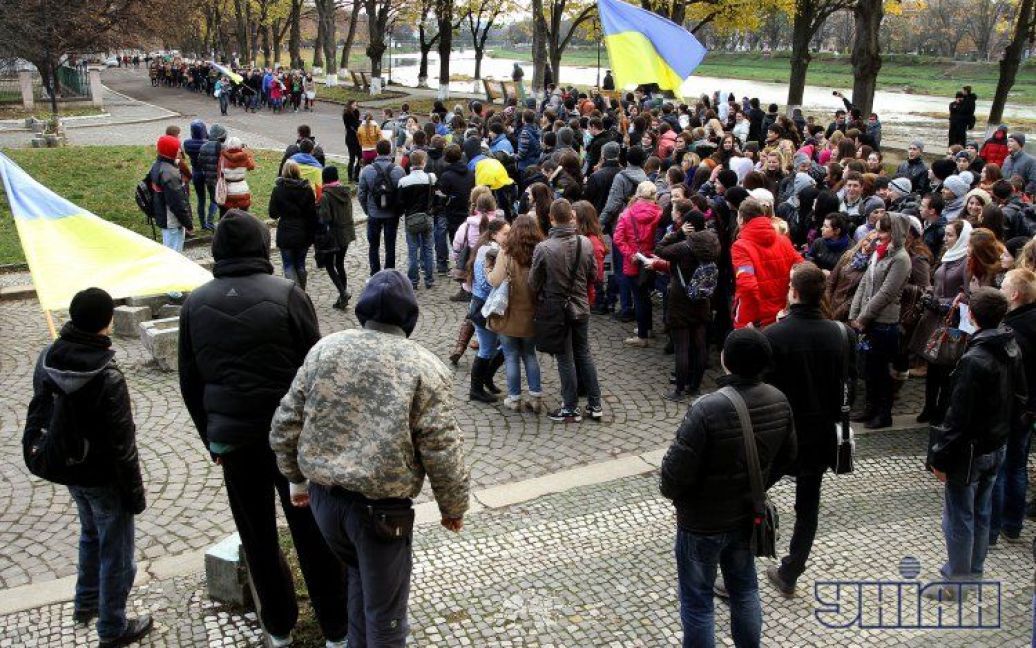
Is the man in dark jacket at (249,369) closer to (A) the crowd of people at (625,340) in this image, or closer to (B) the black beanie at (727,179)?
(A) the crowd of people at (625,340)

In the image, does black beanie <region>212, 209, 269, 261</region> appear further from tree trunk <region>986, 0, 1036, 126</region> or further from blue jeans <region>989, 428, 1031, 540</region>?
tree trunk <region>986, 0, 1036, 126</region>

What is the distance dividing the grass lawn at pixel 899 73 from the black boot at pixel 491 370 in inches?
1842

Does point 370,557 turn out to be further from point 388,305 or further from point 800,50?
point 800,50

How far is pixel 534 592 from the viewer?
17.4ft

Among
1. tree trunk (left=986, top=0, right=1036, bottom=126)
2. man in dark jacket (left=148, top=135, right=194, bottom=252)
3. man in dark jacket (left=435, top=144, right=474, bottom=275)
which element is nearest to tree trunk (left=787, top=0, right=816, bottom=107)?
tree trunk (left=986, top=0, right=1036, bottom=126)

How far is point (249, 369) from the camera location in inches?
167

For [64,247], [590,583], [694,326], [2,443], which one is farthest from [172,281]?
[694,326]

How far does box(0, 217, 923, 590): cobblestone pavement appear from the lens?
5992 millimetres

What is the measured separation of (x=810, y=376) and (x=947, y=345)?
2821mm

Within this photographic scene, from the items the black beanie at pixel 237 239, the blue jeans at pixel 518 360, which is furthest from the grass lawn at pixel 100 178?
the black beanie at pixel 237 239

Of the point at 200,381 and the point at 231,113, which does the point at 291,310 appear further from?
the point at 231,113

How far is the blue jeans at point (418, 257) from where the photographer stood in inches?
455

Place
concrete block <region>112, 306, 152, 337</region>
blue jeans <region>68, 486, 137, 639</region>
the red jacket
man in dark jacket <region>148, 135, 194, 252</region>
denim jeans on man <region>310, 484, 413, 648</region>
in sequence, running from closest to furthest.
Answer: denim jeans on man <region>310, 484, 413, 648</region>, blue jeans <region>68, 486, 137, 639</region>, the red jacket, concrete block <region>112, 306, 152, 337</region>, man in dark jacket <region>148, 135, 194, 252</region>

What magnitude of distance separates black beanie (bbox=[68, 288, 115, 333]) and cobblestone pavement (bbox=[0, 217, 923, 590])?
6.20 ft
